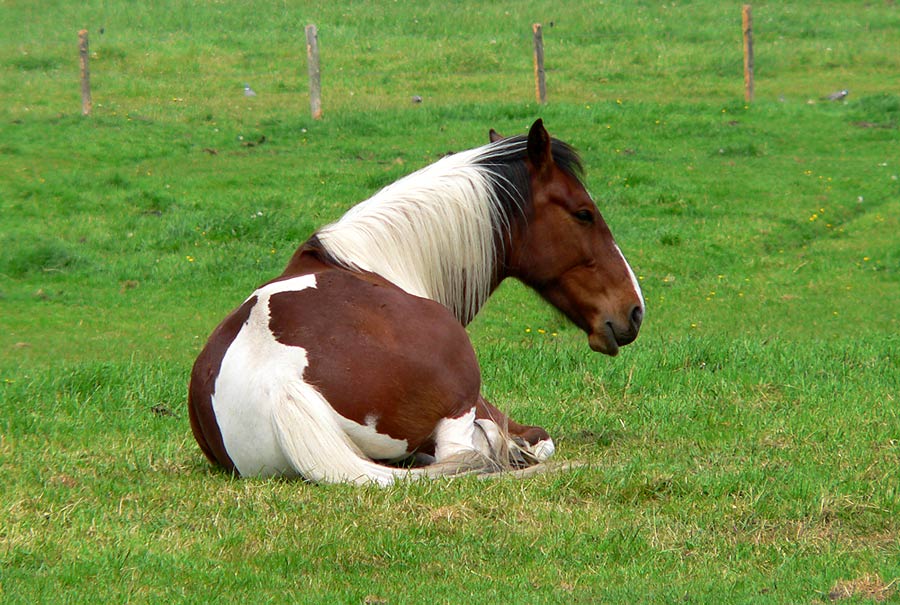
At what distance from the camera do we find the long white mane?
17.2 ft

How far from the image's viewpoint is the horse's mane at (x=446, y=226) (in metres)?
5.26

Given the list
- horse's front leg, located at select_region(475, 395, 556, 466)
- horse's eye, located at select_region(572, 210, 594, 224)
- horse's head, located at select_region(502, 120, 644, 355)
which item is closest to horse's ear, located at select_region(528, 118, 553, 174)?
horse's head, located at select_region(502, 120, 644, 355)

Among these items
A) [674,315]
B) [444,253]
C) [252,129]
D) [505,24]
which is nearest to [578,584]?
[444,253]

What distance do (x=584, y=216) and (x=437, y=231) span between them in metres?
0.78

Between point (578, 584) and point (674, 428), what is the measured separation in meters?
2.42

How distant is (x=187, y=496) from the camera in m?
4.48

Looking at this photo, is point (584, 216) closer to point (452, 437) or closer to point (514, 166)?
point (514, 166)

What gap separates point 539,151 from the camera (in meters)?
5.53

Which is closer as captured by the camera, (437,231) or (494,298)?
(437,231)

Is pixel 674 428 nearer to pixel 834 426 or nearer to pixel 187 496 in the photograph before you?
pixel 834 426

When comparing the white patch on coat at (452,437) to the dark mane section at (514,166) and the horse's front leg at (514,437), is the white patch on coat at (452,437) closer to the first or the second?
the horse's front leg at (514,437)

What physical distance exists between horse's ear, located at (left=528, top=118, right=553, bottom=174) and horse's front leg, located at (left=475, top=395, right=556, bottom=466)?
1.19m

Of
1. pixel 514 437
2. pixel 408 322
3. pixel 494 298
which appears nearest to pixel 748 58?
pixel 494 298

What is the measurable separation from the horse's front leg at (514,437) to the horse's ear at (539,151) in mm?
1193
